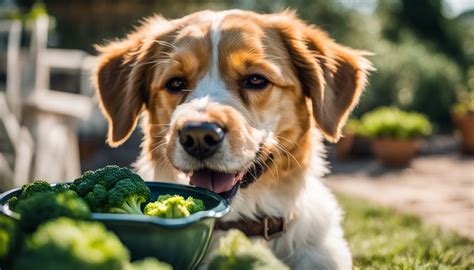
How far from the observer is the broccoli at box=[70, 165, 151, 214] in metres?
1.60

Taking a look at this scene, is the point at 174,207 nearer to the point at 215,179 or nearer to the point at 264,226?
the point at 215,179

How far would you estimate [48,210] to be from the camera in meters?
1.32

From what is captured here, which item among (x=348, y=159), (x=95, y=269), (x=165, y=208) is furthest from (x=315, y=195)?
(x=348, y=159)

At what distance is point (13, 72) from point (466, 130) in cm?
865

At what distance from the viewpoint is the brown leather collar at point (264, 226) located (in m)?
2.97

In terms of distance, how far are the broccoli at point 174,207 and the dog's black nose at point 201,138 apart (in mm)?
774

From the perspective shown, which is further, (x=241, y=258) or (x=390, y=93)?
(x=390, y=93)

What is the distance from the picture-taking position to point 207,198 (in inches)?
70.7

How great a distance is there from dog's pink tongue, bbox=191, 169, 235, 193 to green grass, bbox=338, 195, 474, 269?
3.47ft

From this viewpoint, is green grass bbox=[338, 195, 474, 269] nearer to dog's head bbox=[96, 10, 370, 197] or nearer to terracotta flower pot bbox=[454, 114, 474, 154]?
dog's head bbox=[96, 10, 370, 197]

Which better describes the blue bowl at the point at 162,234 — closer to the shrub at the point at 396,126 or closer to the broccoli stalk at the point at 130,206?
the broccoli stalk at the point at 130,206

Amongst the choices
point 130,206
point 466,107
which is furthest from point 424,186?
point 130,206

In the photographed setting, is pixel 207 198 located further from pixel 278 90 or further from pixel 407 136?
pixel 407 136

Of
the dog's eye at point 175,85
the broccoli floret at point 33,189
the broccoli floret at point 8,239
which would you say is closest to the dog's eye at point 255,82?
the dog's eye at point 175,85
